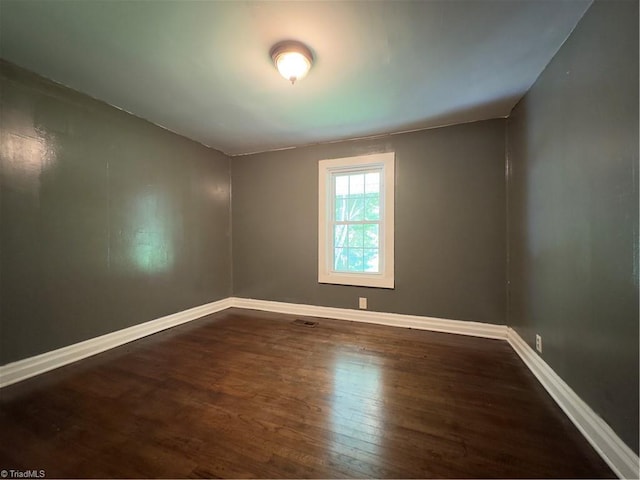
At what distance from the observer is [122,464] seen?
1171 mm

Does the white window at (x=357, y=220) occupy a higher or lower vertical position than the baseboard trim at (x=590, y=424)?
higher

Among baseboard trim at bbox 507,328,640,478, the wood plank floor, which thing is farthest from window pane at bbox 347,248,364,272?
baseboard trim at bbox 507,328,640,478

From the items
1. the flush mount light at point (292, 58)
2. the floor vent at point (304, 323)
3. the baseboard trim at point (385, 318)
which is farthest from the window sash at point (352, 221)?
the flush mount light at point (292, 58)

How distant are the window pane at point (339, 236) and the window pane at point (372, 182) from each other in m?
0.60

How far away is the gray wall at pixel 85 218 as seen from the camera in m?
1.90

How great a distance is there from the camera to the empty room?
4.04 feet

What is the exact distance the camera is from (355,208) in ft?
11.2

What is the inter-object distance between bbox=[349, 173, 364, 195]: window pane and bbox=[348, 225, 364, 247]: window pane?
1.54 ft

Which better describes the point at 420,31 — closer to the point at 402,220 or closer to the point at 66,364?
the point at 402,220

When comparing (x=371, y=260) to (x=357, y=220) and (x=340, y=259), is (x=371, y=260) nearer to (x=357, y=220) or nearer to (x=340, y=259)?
(x=340, y=259)

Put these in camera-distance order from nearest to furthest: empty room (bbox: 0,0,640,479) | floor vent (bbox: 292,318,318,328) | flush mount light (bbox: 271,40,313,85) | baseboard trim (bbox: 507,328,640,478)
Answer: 1. baseboard trim (bbox: 507,328,640,478)
2. empty room (bbox: 0,0,640,479)
3. flush mount light (bbox: 271,40,313,85)
4. floor vent (bbox: 292,318,318,328)

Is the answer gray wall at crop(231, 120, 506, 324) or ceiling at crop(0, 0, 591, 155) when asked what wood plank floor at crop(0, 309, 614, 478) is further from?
ceiling at crop(0, 0, 591, 155)

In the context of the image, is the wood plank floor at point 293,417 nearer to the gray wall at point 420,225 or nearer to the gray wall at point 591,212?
the gray wall at point 591,212

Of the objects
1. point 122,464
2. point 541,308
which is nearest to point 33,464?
point 122,464
